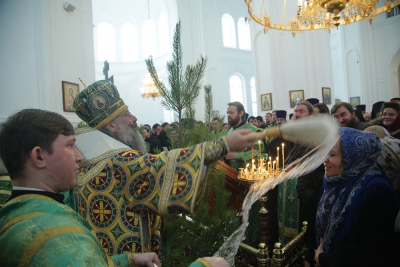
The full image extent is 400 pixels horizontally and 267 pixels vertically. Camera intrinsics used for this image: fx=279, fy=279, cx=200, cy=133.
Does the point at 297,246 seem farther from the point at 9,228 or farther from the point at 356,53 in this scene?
the point at 356,53

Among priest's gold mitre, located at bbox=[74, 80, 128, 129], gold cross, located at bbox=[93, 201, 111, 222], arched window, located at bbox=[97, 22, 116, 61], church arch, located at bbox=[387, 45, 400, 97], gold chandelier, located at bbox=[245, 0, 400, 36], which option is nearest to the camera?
gold cross, located at bbox=[93, 201, 111, 222]

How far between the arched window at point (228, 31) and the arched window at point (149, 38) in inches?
199

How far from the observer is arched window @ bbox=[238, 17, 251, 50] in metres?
20.5

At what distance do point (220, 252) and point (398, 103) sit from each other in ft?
9.49

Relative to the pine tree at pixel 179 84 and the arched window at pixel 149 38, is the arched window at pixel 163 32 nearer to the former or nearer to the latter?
the arched window at pixel 149 38

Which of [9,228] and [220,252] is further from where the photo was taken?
[220,252]

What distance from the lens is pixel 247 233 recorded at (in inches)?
133

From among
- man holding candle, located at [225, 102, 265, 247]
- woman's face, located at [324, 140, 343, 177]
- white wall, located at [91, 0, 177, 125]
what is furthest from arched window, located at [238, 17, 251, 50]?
woman's face, located at [324, 140, 343, 177]

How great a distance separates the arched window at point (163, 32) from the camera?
19.6 meters

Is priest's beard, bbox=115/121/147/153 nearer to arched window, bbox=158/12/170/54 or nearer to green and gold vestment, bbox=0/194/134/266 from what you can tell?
green and gold vestment, bbox=0/194/134/266

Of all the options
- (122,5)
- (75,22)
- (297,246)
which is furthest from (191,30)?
(297,246)

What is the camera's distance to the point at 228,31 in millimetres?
20078

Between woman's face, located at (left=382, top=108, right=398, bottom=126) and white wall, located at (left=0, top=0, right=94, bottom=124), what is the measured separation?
6.04 meters

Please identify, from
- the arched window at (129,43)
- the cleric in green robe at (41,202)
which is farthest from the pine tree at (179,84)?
the arched window at (129,43)
